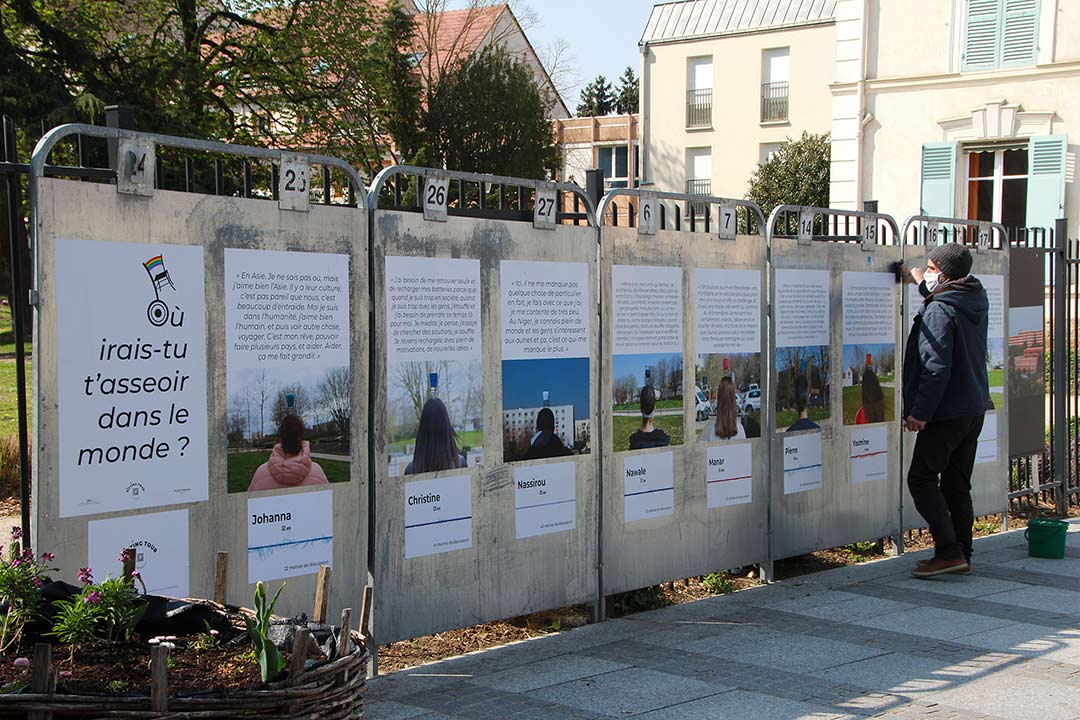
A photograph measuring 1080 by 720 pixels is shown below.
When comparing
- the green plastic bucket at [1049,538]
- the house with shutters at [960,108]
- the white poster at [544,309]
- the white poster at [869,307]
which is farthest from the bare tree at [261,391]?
the house with shutters at [960,108]

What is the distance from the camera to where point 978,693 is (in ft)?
16.9

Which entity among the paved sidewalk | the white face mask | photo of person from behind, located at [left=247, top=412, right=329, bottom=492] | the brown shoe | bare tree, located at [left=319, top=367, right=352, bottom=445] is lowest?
the paved sidewalk

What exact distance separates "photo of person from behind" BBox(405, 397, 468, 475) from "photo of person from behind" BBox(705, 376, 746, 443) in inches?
80.1

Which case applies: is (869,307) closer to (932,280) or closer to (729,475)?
(932,280)

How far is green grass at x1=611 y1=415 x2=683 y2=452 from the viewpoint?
6488 millimetres

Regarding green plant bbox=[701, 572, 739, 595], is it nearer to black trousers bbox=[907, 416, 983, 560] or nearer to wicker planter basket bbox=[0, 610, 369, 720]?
black trousers bbox=[907, 416, 983, 560]

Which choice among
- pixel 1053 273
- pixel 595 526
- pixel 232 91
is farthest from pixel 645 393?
pixel 232 91

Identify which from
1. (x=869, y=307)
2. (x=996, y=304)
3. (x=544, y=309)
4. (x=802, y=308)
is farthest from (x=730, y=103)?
(x=544, y=309)

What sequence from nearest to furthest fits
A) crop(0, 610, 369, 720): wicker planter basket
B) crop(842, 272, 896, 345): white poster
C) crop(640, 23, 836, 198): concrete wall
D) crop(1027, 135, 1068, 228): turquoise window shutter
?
crop(0, 610, 369, 720): wicker planter basket, crop(842, 272, 896, 345): white poster, crop(1027, 135, 1068, 228): turquoise window shutter, crop(640, 23, 836, 198): concrete wall

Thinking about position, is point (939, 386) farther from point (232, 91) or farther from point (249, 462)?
point (232, 91)

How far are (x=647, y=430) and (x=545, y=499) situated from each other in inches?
34.9

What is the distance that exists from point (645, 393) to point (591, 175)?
4.11 feet

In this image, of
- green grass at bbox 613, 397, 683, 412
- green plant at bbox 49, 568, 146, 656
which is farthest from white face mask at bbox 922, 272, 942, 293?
green plant at bbox 49, 568, 146, 656

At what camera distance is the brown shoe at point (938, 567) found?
299 inches
